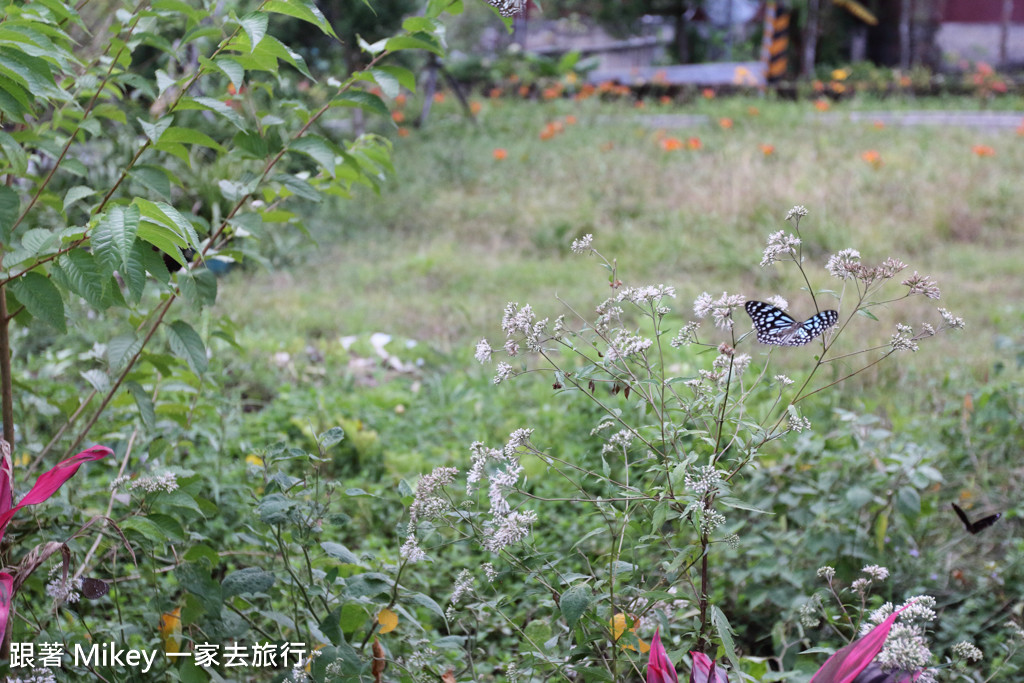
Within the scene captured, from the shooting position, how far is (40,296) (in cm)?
141

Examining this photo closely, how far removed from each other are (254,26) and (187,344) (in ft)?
2.30

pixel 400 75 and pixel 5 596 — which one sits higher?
pixel 400 75

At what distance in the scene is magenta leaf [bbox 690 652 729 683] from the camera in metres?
1.34

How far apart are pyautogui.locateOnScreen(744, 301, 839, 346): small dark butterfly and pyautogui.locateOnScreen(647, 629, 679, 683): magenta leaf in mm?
540

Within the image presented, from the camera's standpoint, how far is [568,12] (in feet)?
54.6

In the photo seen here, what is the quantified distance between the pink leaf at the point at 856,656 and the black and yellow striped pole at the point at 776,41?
12.2m

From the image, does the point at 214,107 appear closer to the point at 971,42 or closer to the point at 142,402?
the point at 142,402

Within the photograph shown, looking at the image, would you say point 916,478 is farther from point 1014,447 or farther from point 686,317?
point 686,317

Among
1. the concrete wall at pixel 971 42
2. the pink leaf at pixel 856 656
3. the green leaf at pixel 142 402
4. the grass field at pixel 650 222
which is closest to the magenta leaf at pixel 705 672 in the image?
the pink leaf at pixel 856 656

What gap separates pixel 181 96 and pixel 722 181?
17.7 feet

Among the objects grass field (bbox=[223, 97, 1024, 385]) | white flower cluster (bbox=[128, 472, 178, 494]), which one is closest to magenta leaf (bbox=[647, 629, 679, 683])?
white flower cluster (bbox=[128, 472, 178, 494])

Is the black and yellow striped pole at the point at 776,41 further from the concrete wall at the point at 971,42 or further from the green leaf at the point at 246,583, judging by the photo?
the green leaf at the point at 246,583

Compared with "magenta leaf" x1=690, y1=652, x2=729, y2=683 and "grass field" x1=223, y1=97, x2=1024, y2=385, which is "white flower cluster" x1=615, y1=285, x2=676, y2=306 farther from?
"grass field" x1=223, y1=97, x2=1024, y2=385

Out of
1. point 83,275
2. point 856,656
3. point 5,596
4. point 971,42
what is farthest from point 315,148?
point 971,42
